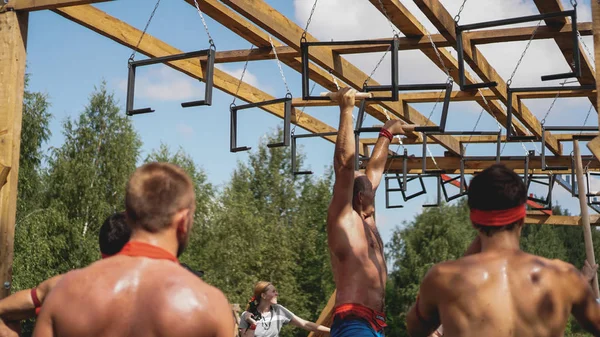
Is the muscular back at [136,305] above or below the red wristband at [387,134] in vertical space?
below

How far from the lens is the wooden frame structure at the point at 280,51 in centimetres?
675

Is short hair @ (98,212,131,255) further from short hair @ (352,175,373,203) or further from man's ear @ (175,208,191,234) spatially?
short hair @ (352,175,373,203)

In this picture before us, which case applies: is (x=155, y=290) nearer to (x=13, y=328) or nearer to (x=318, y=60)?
(x=13, y=328)

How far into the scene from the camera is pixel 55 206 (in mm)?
25953

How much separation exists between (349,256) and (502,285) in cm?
171

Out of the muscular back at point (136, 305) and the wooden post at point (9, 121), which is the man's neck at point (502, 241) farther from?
the wooden post at point (9, 121)

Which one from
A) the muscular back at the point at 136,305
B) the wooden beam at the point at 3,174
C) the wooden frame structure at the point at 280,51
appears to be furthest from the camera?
the wooden frame structure at the point at 280,51

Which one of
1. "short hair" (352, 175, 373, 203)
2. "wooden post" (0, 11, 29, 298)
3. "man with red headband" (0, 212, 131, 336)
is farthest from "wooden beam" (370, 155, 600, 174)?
"man with red headband" (0, 212, 131, 336)

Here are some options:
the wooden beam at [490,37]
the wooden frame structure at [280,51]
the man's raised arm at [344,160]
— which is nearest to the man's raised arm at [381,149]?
the man's raised arm at [344,160]

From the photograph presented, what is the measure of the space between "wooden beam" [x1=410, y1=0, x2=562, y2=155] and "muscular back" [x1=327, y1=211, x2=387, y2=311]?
312 cm

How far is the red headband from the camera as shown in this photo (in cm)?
338

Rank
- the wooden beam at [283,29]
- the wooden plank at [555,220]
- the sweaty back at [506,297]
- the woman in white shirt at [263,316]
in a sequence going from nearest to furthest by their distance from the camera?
the sweaty back at [506,297]
the wooden beam at [283,29]
the woman in white shirt at [263,316]
the wooden plank at [555,220]

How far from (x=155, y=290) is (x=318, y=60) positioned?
6.54 m

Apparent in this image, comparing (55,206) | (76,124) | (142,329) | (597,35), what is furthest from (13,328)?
(76,124)
